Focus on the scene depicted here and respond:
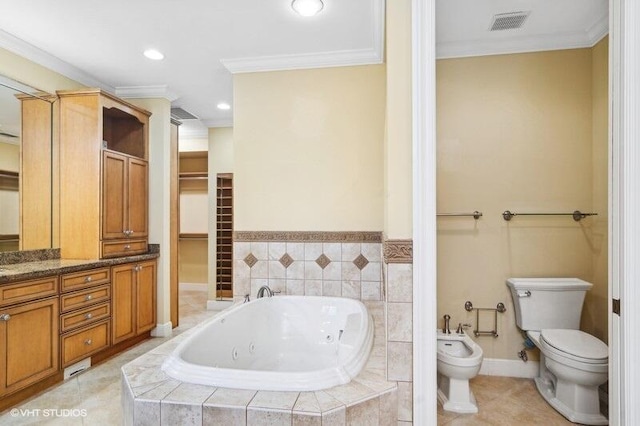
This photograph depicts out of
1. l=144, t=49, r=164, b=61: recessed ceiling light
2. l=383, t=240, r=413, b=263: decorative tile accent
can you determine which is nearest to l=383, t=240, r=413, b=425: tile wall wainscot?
l=383, t=240, r=413, b=263: decorative tile accent

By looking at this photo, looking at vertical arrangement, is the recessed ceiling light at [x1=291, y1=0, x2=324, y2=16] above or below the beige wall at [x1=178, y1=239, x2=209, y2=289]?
above

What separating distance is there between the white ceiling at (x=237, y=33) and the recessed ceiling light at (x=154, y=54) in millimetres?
48

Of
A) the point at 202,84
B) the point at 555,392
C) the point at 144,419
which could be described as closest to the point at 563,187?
the point at 555,392

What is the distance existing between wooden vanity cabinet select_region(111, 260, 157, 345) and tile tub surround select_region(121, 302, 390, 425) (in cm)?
184

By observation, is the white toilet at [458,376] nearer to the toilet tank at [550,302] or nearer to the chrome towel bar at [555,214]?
the toilet tank at [550,302]

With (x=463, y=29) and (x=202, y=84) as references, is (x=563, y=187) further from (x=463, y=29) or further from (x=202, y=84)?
(x=202, y=84)

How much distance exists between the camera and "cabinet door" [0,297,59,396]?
Answer: 2.09m

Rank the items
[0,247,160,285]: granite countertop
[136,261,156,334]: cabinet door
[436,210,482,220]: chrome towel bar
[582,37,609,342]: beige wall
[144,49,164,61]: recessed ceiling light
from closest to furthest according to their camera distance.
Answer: [0,247,160,285]: granite countertop → [582,37,609,342]: beige wall → [436,210,482,220]: chrome towel bar → [144,49,164,61]: recessed ceiling light → [136,261,156,334]: cabinet door

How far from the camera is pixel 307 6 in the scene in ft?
7.09

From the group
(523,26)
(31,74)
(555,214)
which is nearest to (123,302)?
(31,74)

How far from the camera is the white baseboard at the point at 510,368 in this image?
2535mm

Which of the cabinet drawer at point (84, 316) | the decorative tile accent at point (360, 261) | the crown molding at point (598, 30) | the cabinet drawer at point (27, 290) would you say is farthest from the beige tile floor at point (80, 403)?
the crown molding at point (598, 30)

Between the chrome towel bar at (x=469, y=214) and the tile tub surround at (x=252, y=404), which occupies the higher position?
the chrome towel bar at (x=469, y=214)

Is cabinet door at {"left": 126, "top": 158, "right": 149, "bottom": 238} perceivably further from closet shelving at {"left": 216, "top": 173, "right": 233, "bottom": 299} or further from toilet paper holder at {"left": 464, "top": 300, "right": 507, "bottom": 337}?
toilet paper holder at {"left": 464, "top": 300, "right": 507, "bottom": 337}
